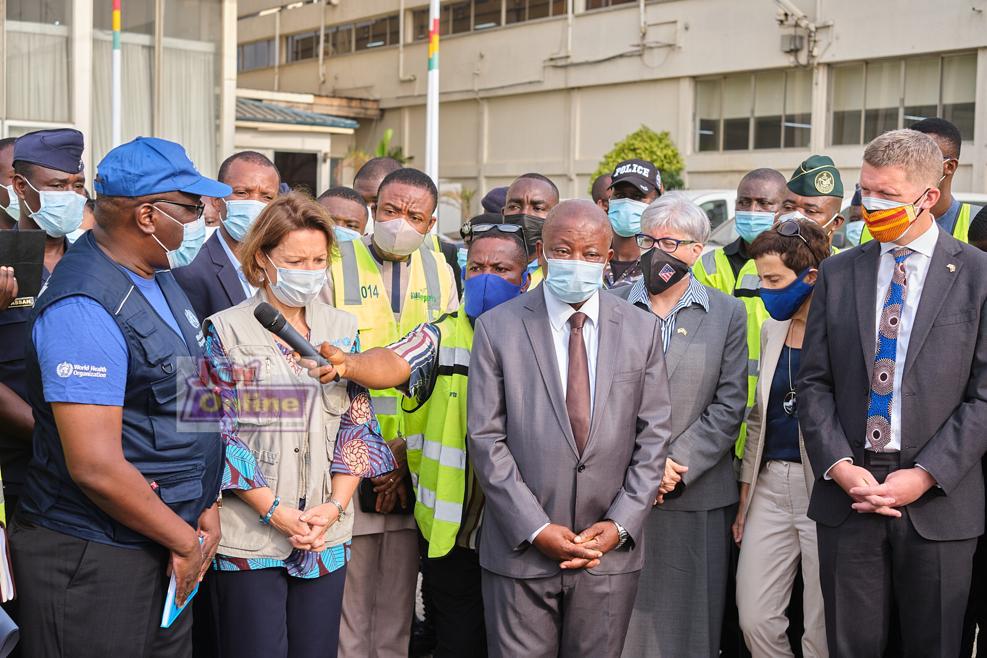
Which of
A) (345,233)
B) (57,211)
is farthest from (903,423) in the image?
(57,211)

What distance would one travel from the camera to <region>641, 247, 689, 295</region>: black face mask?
14.9 ft

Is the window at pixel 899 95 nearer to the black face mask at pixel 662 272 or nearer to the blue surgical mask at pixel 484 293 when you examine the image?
the black face mask at pixel 662 272

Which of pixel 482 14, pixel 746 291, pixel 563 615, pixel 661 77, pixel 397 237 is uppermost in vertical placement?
pixel 482 14

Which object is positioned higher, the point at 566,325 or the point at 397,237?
the point at 397,237

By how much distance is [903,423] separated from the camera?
3758 mm

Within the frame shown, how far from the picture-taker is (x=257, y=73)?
41.0 meters

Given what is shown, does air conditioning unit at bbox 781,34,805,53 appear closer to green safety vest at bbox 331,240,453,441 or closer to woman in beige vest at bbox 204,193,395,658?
green safety vest at bbox 331,240,453,441

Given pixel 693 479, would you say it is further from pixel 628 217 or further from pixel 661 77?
pixel 661 77

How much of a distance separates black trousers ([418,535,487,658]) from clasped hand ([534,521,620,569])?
35.7 inches

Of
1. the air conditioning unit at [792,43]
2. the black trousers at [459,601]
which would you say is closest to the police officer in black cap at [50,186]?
the black trousers at [459,601]

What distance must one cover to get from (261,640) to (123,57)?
1433 centimetres

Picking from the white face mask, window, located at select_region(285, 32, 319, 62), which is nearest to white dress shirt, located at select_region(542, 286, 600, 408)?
the white face mask

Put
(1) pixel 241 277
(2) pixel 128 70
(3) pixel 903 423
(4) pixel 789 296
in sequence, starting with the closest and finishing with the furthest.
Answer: (3) pixel 903 423 < (4) pixel 789 296 < (1) pixel 241 277 < (2) pixel 128 70

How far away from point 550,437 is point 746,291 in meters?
2.05
